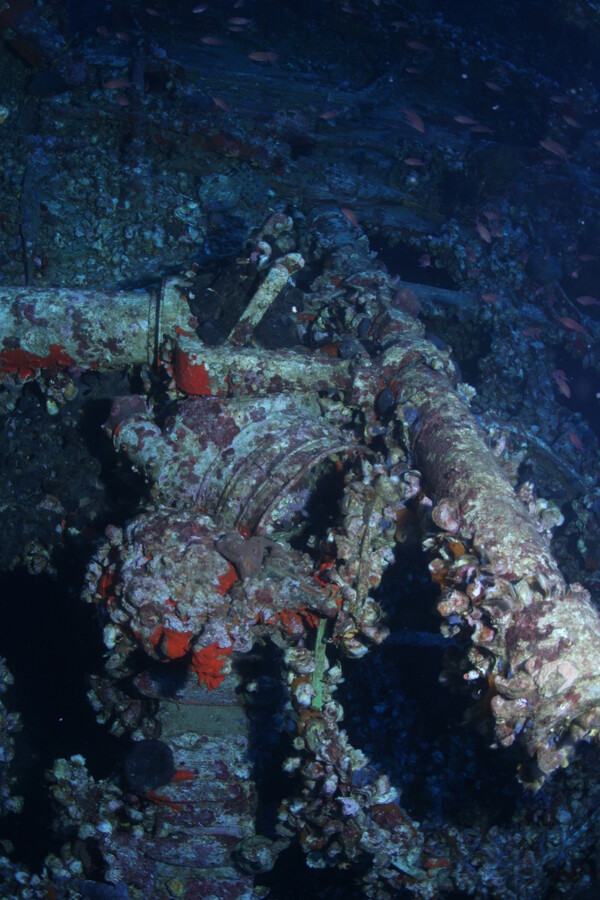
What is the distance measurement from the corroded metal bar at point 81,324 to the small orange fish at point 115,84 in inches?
202

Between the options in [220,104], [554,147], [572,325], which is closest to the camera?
[220,104]

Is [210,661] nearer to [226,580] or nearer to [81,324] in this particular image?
[226,580]

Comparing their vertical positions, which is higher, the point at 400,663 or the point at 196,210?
the point at 196,210

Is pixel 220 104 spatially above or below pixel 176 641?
above

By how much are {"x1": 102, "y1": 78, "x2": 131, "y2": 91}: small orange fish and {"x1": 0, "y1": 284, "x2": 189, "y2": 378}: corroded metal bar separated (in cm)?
514

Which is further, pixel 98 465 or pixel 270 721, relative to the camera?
pixel 98 465

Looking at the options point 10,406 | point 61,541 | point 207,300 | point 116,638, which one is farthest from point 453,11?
point 116,638

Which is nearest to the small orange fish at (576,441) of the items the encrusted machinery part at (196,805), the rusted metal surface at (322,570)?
the rusted metal surface at (322,570)

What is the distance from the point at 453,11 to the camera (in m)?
14.7

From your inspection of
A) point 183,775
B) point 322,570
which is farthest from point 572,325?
point 183,775

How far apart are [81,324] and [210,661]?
3057 mm

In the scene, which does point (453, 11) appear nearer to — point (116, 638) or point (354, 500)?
point (354, 500)

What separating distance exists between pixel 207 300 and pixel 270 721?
133 inches

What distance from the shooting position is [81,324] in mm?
4660
